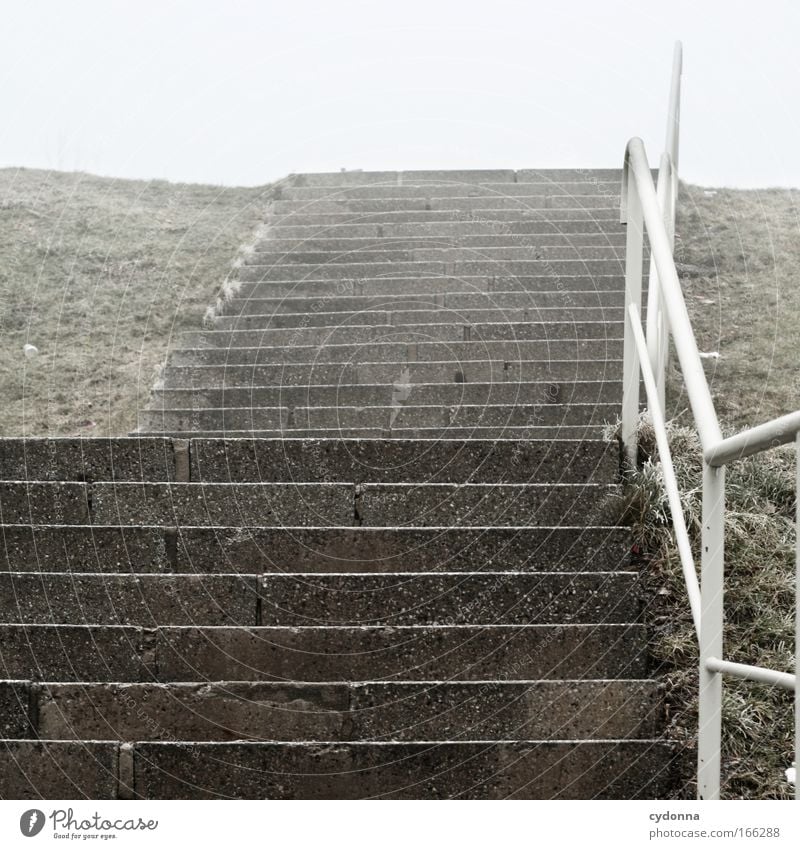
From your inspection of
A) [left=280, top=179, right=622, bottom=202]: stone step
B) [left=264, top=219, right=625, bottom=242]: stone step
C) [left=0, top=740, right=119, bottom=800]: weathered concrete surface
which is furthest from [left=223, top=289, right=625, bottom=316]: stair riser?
[left=0, top=740, right=119, bottom=800]: weathered concrete surface

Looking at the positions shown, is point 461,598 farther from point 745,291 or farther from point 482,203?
point 482,203

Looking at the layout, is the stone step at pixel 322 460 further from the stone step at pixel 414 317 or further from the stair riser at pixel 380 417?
the stone step at pixel 414 317

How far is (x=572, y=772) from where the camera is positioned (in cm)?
287

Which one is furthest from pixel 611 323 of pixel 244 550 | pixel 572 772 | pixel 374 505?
pixel 572 772

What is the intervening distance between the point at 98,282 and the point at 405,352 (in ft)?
13.2

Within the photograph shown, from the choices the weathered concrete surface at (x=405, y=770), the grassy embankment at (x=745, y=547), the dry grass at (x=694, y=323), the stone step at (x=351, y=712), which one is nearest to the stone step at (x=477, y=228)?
the dry grass at (x=694, y=323)

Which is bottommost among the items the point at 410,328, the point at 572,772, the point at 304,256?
the point at 572,772

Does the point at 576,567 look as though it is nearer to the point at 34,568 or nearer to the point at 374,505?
the point at 374,505

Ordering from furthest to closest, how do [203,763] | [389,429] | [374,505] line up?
[389,429]
[374,505]
[203,763]

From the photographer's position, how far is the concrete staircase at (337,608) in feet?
9.42

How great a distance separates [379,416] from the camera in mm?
5090

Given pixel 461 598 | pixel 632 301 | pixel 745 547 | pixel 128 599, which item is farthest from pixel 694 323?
pixel 128 599
